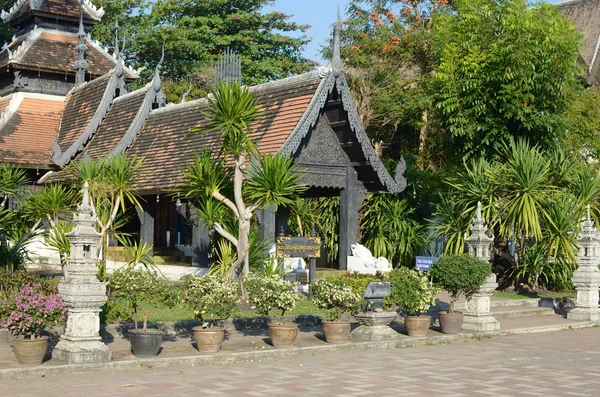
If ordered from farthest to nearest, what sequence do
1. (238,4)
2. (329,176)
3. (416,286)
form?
1. (238,4)
2. (329,176)
3. (416,286)

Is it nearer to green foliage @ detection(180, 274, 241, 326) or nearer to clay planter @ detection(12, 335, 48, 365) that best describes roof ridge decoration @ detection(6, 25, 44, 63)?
green foliage @ detection(180, 274, 241, 326)

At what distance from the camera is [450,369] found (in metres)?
11.8

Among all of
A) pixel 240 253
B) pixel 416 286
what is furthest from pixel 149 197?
pixel 416 286

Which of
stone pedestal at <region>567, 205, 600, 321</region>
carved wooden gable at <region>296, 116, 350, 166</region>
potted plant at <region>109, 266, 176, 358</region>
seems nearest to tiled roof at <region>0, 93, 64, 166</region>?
carved wooden gable at <region>296, 116, 350, 166</region>

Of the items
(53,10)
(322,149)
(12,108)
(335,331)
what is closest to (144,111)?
(12,108)

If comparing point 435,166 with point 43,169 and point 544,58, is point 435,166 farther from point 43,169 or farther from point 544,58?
point 43,169

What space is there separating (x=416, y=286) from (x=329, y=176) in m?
6.61

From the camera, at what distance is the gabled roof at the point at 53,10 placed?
30.4m

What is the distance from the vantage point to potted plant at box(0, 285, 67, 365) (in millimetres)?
10797

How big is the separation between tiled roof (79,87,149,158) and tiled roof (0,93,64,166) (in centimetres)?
153

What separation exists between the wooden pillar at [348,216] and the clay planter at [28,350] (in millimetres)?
11114

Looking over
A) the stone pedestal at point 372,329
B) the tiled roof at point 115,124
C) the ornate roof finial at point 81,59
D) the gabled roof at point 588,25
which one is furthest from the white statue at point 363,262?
the gabled roof at point 588,25

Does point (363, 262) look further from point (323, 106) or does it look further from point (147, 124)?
point (147, 124)

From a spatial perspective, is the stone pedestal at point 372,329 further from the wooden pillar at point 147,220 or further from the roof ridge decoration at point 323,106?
the wooden pillar at point 147,220
